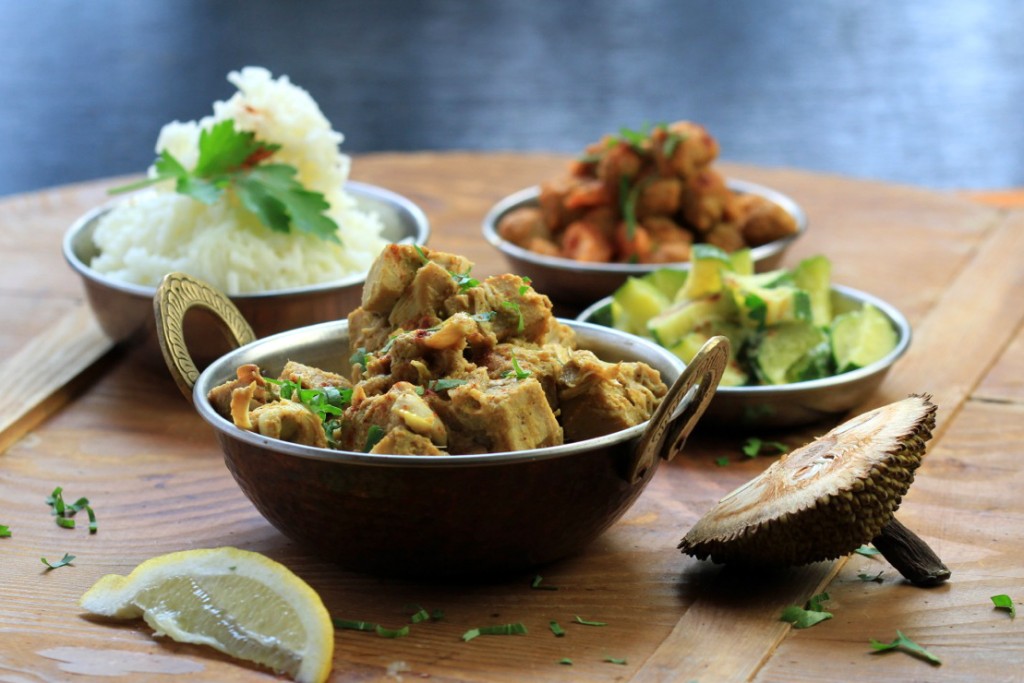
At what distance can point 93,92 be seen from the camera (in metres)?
8.52

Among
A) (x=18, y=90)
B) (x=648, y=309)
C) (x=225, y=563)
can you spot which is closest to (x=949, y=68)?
(x=18, y=90)

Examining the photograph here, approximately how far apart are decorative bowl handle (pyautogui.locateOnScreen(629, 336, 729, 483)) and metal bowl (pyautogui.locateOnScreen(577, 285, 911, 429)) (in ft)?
1.51

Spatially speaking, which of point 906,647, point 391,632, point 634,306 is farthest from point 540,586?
point 634,306

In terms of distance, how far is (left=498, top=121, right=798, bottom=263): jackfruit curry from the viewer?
328 cm

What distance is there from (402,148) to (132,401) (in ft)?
16.2

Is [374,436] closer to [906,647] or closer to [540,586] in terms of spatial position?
[540,586]

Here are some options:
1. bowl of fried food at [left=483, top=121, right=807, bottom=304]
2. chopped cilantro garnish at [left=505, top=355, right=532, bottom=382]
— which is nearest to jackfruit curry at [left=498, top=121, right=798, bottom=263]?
bowl of fried food at [left=483, top=121, right=807, bottom=304]

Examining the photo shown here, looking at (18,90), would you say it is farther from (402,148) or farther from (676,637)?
(676,637)

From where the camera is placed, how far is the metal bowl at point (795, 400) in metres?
2.49

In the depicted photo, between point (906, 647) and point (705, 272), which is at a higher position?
point (705, 272)

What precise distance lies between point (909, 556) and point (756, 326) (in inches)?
31.2

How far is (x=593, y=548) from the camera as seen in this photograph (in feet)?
6.89

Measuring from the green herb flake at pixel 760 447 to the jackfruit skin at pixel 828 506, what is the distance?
50cm

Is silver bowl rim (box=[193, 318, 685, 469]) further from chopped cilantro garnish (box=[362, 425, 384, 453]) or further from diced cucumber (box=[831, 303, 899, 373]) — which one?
diced cucumber (box=[831, 303, 899, 373])
